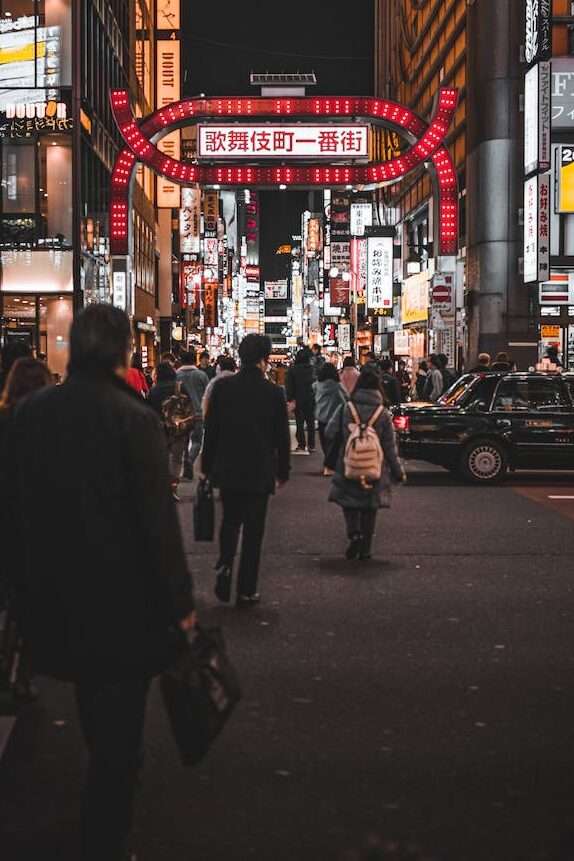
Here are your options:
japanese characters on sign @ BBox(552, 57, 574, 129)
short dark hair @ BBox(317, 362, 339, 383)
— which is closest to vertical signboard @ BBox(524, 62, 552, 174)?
japanese characters on sign @ BBox(552, 57, 574, 129)

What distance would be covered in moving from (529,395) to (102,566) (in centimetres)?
1564

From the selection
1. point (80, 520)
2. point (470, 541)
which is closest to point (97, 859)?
point (80, 520)

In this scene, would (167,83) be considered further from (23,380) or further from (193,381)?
(23,380)

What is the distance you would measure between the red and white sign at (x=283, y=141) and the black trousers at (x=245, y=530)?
75.2 feet

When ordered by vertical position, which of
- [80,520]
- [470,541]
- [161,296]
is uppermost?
[161,296]

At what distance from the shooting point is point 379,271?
5988cm

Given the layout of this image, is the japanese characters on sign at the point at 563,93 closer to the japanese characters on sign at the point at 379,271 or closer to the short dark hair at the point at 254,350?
the japanese characters on sign at the point at 379,271

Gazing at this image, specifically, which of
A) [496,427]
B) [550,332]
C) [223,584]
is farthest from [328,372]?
[550,332]

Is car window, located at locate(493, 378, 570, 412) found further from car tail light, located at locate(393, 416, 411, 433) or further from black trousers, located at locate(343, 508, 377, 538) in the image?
black trousers, located at locate(343, 508, 377, 538)

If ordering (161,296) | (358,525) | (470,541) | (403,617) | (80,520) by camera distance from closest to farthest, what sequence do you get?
(80,520)
(403,617)
(358,525)
(470,541)
(161,296)

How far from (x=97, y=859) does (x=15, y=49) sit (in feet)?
111

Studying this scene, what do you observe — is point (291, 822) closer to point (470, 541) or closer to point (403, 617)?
point (403, 617)

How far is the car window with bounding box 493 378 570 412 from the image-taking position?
1881 centimetres

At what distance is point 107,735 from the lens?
12.7 feet
